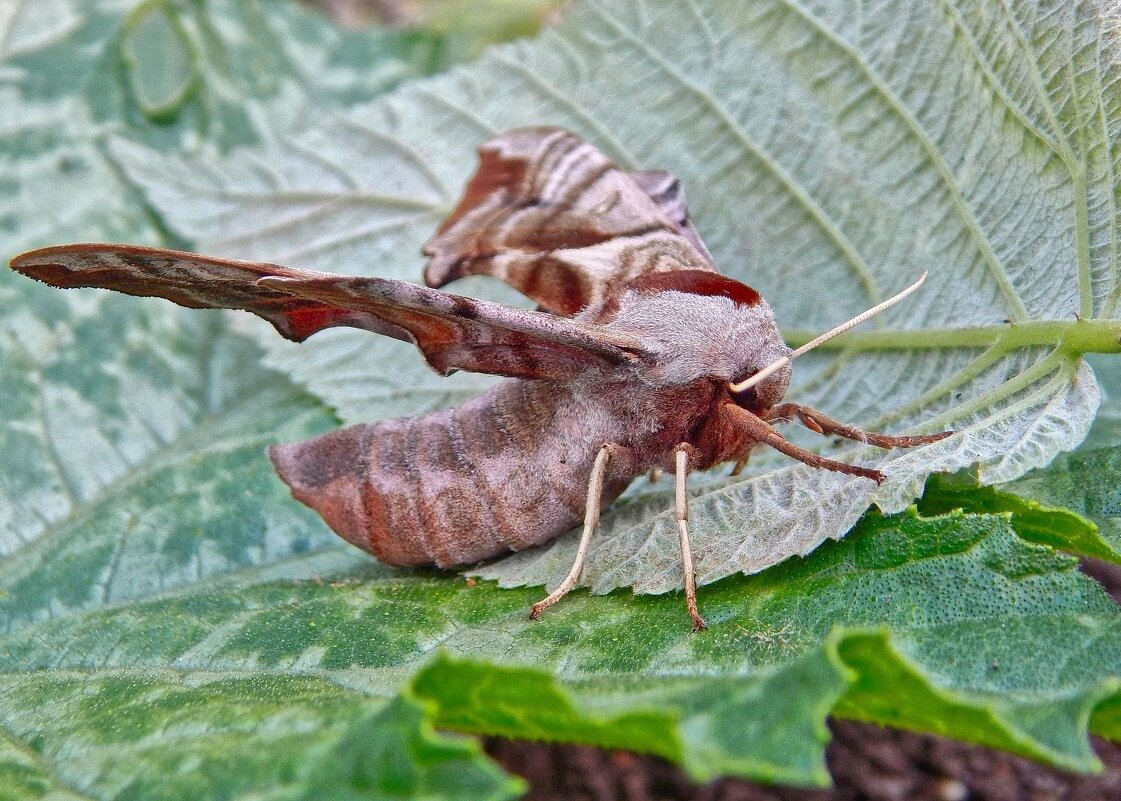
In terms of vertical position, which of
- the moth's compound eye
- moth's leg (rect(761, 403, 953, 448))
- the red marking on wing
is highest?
the red marking on wing

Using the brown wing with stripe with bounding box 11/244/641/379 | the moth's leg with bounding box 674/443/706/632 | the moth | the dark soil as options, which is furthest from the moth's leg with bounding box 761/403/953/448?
the dark soil

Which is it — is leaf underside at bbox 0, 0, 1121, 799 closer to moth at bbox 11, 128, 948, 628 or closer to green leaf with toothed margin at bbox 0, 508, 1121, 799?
green leaf with toothed margin at bbox 0, 508, 1121, 799

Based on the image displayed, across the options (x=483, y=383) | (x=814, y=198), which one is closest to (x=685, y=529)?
(x=483, y=383)

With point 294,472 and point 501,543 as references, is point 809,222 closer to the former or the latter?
point 501,543

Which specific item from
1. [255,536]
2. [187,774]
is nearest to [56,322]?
[255,536]

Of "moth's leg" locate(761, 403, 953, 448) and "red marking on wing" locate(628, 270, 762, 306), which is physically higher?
"red marking on wing" locate(628, 270, 762, 306)
